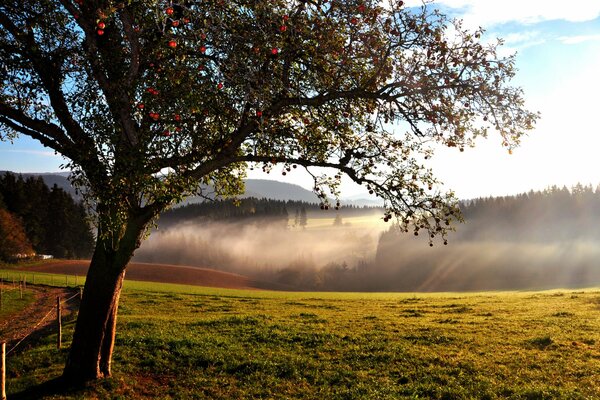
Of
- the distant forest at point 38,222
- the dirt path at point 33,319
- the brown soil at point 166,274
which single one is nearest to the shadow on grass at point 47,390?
the dirt path at point 33,319

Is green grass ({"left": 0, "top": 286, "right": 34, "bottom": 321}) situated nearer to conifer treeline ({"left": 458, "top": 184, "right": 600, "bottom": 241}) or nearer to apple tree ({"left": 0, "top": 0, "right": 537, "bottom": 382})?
apple tree ({"left": 0, "top": 0, "right": 537, "bottom": 382})

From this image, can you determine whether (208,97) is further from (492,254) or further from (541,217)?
(541,217)

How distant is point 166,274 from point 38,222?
35.1m

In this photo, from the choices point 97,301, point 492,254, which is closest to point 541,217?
point 492,254

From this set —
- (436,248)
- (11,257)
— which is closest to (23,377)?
(11,257)

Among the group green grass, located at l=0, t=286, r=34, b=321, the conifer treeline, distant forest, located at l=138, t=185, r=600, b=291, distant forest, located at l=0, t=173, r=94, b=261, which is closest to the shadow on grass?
green grass, located at l=0, t=286, r=34, b=321

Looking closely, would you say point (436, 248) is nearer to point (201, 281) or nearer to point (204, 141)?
point (201, 281)

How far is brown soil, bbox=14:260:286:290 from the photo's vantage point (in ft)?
297

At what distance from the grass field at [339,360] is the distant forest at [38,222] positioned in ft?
245

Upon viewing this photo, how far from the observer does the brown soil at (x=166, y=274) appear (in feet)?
297

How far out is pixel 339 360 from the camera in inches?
806

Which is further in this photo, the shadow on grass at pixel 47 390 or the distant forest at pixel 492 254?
the distant forest at pixel 492 254

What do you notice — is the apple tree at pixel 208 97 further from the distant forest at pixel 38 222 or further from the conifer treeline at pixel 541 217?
the conifer treeline at pixel 541 217

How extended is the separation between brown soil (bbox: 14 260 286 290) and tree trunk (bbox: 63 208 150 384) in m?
78.7
